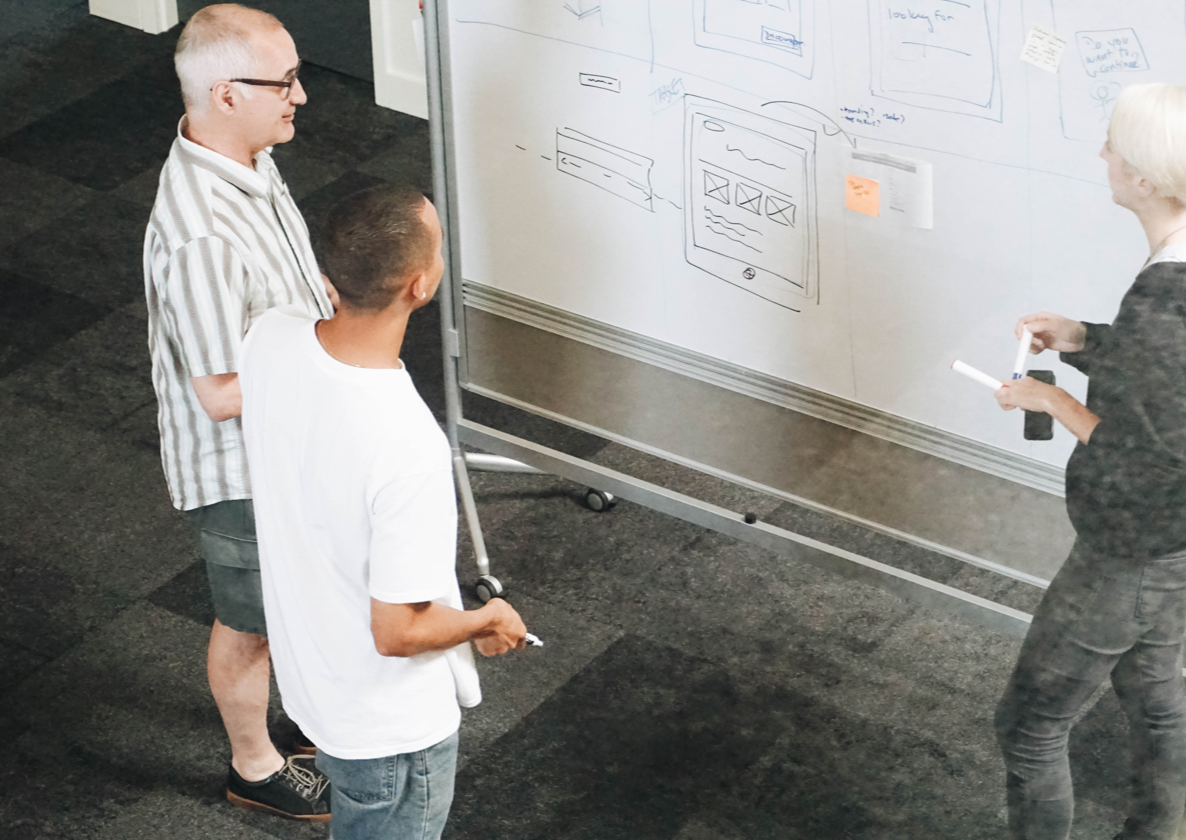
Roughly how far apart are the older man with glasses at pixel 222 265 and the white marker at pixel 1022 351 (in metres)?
1.11

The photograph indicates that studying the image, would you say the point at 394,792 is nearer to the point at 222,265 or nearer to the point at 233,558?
the point at 233,558

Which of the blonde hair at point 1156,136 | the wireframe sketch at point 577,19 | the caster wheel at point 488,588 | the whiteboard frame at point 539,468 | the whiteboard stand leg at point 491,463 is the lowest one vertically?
the caster wheel at point 488,588

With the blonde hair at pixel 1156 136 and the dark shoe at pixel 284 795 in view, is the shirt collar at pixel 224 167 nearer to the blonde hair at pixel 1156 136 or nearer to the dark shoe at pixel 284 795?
the dark shoe at pixel 284 795

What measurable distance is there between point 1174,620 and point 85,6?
548 cm

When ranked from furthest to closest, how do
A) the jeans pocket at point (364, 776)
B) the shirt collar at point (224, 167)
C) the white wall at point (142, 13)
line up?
1. the white wall at point (142, 13)
2. the shirt collar at point (224, 167)
3. the jeans pocket at point (364, 776)

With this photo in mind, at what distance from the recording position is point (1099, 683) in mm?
2221

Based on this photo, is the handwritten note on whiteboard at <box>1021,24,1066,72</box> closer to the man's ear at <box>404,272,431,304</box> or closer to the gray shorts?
the man's ear at <box>404,272,431,304</box>

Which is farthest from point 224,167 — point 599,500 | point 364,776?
point 599,500

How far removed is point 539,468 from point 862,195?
1084 millimetres

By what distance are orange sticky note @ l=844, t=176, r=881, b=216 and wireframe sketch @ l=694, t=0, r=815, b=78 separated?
0.62 feet

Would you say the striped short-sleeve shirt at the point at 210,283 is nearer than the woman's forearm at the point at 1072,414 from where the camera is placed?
No

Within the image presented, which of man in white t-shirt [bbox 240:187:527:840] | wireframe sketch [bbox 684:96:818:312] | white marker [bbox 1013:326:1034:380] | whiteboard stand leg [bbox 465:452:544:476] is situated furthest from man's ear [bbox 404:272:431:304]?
whiteboard stand leg [bbox 465:452:544:476]

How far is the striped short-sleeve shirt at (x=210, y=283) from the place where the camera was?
218cm

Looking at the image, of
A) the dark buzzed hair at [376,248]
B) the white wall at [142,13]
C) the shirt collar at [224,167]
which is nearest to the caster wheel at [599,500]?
the shirt collar at [224,167]
